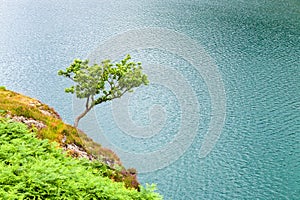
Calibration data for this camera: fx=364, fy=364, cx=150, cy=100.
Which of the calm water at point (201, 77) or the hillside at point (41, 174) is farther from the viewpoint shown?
the calm water at point (201, 77)

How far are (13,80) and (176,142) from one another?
19.0 metres

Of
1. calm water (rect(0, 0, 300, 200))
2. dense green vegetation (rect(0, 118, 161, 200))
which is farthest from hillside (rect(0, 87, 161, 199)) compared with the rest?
calm water (rect(0, 0, 300, 200))

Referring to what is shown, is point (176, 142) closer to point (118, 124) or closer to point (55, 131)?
point (118, 124)

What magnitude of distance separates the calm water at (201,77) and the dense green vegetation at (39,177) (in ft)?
49.1

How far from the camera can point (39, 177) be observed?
25.8 ft

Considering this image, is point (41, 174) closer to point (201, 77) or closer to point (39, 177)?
point (39, 177)

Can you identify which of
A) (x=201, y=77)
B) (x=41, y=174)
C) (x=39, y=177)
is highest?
Result: (x=201, y=77)

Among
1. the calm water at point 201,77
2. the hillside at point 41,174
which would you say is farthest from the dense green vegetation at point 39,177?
the calm water at point 201,77

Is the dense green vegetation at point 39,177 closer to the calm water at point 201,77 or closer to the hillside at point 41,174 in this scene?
the hillside at point 41,174

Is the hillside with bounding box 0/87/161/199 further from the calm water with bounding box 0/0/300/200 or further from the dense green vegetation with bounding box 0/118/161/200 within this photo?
the calm water with bounding box 0/0/300/200

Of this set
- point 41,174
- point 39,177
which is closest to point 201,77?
point 41,174

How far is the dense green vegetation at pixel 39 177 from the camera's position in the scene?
7.55 metres

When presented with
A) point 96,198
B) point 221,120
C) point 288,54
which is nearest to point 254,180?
point 221,120

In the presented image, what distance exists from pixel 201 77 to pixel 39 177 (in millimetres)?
31747
